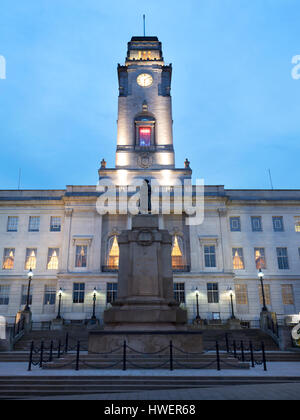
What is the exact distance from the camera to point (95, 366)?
12.9 metres

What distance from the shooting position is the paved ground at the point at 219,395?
8174 mm

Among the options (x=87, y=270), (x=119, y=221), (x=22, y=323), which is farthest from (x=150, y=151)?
(x=22, y=323)

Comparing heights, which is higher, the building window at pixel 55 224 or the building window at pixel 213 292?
the building window at pixel 55 224

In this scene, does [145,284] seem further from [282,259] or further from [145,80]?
[145,80]

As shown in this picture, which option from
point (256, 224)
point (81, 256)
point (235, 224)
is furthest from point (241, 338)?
point (81, 256)

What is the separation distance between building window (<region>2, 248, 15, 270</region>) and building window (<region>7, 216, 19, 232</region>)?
8.51 feet

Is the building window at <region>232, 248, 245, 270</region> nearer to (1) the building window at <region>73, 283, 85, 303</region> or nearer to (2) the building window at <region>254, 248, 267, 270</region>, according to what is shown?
(2) the building window at <region>254, 248, 267, 270</region>

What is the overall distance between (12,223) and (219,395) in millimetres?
40282

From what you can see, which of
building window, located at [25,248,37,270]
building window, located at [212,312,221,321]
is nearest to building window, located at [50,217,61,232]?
building window, located at [25,248,37,270]

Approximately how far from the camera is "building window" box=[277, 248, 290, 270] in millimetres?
42331

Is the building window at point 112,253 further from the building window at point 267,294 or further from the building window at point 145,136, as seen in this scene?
the building window at point 267,294

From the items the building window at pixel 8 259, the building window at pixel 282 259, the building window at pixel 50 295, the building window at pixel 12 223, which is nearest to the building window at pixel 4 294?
the building window at pixel 8 259

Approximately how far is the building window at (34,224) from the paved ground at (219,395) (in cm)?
3652

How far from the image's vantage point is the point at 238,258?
4241cm
